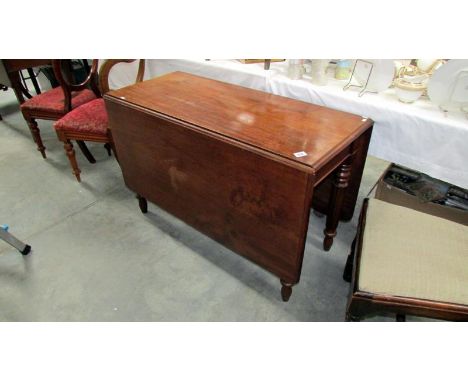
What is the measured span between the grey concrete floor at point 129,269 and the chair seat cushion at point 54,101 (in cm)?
51

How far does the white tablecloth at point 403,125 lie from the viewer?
113cm

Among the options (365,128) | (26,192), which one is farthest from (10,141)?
(365,128)

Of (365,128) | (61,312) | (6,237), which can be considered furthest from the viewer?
(6,237)

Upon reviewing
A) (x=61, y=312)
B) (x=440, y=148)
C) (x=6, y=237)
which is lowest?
(x=61, y=312)

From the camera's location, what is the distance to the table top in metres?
1.02

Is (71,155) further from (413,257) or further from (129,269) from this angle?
(413,257)

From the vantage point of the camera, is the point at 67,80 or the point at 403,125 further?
the point at 67,80

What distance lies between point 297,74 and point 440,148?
692mm

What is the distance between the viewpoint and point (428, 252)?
36.9 inches

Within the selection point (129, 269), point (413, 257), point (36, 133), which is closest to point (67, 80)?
point (36, 133)

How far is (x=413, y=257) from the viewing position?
36.5 inches

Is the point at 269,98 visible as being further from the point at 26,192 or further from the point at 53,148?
the point at 53,148

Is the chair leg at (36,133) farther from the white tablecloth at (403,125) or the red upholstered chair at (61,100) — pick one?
the white tablecloth at (403,125)

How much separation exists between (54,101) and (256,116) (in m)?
1.58
